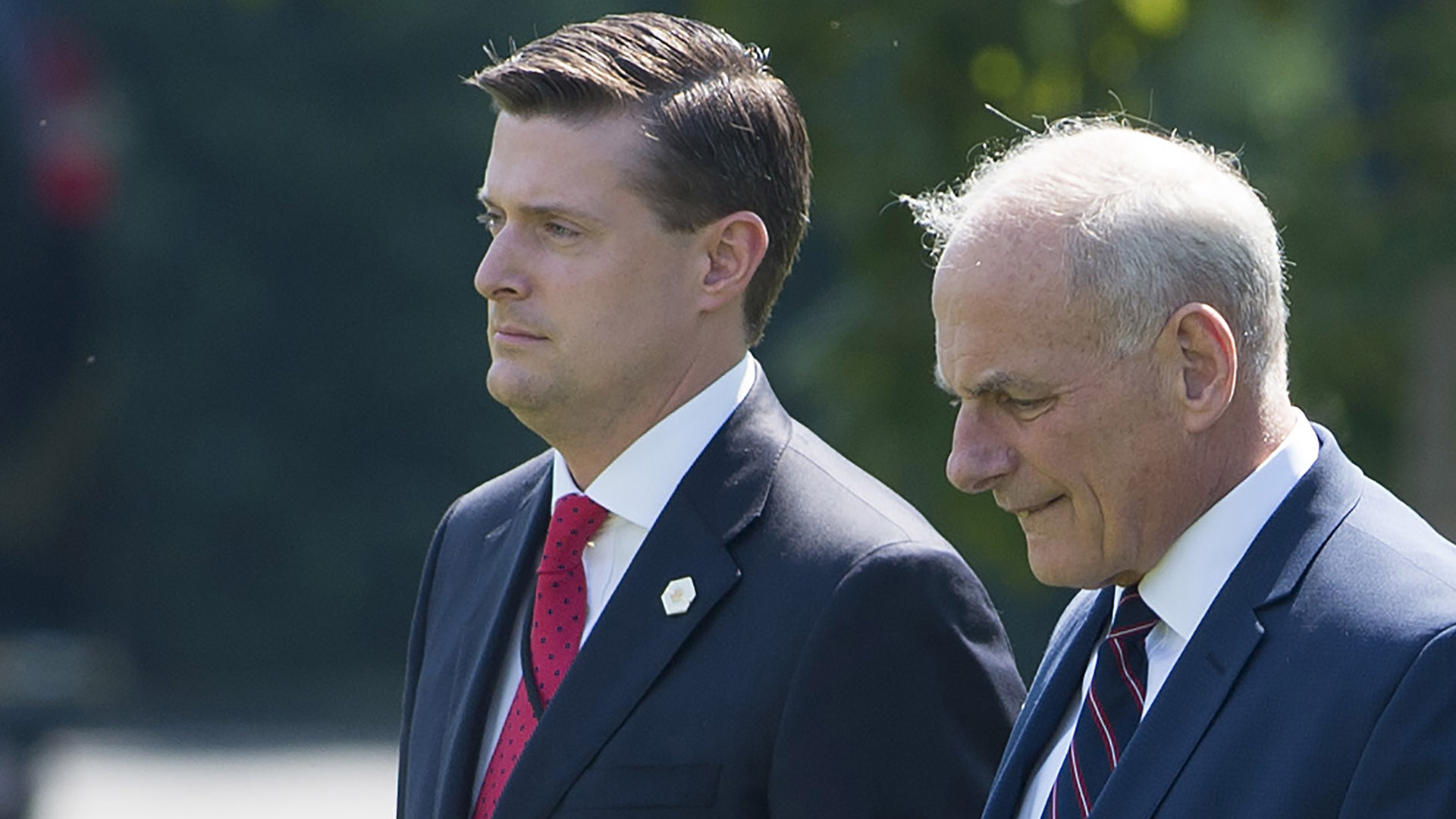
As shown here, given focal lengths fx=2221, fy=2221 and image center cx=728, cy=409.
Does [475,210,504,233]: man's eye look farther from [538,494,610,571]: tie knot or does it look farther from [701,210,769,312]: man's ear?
[538,494,610,571]: tie knot

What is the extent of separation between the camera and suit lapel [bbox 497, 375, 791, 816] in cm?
286

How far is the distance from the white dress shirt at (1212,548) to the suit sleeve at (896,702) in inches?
16.1

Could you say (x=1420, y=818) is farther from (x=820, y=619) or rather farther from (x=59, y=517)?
(x=59, y=517)

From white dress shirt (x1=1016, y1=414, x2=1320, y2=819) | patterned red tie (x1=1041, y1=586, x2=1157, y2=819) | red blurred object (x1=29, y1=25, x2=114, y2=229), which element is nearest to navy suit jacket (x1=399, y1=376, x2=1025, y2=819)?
patterned red tie (x1=1041, y1=586, x2=1157, y2=819)

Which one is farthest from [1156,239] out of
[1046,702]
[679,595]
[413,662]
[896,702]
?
[413,662]

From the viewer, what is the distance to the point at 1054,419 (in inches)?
97.4

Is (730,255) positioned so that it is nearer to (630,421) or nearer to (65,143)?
(630,421)

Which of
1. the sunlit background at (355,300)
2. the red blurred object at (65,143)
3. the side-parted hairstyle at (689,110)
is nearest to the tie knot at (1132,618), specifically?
the side-parted hairstyle at (689,110)

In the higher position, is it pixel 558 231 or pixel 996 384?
pixel 558 231

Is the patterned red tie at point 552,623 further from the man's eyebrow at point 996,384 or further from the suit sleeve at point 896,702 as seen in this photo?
the man's eyebrow at point 996,384

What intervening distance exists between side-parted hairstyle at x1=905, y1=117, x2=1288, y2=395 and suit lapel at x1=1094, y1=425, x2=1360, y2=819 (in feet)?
0.48

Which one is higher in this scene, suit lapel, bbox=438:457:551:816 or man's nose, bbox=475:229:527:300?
man's nose, bbox=475:229:527:300

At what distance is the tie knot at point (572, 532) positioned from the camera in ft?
10.2

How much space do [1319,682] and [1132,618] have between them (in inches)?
13.0
